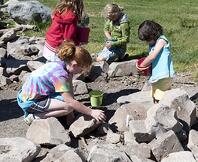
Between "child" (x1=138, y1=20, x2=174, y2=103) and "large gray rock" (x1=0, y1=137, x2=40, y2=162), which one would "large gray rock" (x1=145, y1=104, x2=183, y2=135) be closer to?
"child" (x1=138, y1=20, x2=174, y2=103)

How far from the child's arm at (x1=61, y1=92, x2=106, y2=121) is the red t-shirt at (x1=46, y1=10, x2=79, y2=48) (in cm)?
125

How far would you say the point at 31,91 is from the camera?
17.9 feet

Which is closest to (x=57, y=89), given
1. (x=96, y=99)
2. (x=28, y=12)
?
(x=96, y=99)

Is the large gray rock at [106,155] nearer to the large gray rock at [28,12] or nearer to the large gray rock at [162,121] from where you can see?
the large gray rock at [162,121]

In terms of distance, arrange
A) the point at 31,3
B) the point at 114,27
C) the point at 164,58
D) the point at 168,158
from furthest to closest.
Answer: the point at 31,3
the point at 114,27
the point at 164,58
the point at 168,158

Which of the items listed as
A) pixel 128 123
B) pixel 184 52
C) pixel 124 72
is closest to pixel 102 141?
pixel 128 123

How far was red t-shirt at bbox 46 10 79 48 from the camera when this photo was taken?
21.1 ft

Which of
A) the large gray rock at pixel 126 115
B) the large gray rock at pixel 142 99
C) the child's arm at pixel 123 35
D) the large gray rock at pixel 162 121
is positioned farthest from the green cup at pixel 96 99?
the child's arm at pixel 123 35

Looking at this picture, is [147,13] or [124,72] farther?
[147,13]

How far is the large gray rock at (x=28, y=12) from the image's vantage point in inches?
482

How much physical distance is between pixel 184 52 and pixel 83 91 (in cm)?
307

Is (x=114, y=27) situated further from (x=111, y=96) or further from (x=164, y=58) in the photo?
(x=164, y=58)

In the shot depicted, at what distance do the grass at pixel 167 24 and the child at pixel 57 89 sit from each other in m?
2.70

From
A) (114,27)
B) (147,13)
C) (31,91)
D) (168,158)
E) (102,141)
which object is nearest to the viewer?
(168,158)
